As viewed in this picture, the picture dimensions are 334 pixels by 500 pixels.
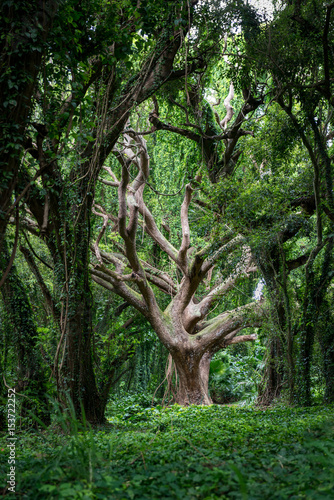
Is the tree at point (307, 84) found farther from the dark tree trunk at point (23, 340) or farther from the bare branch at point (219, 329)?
the dark tree trunk at point (23, 340)

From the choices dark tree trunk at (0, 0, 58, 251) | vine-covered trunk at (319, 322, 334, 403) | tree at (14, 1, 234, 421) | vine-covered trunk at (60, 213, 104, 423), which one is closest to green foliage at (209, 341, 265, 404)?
vine-covered trunk at (319, 322, 334, 403)

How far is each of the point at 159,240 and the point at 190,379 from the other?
137 inches

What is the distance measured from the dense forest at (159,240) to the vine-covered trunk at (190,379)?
40 mm

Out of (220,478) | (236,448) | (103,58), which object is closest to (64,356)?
(236,448)

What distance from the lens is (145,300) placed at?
8.87m

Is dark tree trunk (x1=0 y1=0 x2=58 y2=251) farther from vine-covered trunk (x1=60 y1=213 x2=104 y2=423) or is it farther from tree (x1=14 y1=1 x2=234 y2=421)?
vine-covered trunk (x1=60 y1=213 x2=104 y2=423)

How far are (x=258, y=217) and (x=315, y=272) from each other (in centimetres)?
135

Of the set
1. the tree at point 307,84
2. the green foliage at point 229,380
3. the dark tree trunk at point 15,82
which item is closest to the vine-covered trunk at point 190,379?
the tree at point 307,84

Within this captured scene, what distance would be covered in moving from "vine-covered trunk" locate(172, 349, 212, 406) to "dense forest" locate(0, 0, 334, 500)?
40 mm

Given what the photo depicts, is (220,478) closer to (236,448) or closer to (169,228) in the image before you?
(236,448)

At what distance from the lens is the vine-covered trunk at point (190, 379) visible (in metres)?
9.11

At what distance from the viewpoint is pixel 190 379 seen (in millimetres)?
9281

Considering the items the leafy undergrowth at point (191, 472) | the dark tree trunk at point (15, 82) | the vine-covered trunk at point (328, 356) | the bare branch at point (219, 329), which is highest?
the dark tree trunk at point (15, 82)

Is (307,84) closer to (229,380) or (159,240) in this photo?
(159,240)
